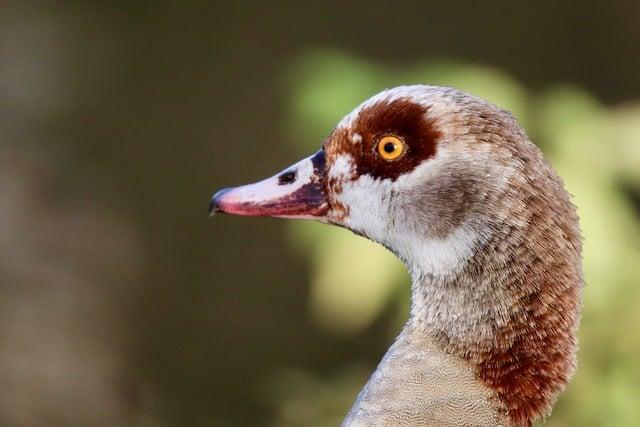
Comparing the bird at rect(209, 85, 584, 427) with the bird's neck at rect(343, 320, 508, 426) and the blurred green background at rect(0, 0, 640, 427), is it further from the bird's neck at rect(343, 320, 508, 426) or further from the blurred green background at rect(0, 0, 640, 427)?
the blurred green background at rect(0, 0, 640, 427)

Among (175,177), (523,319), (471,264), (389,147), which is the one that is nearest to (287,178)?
(389,147)

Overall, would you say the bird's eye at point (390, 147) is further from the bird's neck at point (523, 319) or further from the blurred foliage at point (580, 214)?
the blurred foliage at point (580, 214)

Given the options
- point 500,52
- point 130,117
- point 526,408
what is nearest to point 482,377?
point 526,408

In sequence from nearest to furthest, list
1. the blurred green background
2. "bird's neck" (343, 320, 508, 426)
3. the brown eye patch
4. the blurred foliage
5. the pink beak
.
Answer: "bird's neck" (343, 320, 508, 426), the brown eye patch, the pink beak, the blurred foliage, the blurred green background

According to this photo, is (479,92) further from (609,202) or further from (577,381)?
(577,381)

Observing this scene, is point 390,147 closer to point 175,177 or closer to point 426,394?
point 426,394

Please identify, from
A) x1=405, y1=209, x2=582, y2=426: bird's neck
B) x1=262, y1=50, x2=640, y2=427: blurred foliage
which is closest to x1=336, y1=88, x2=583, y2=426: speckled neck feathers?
x1=405, y1=209, x2=582, y2=426: bird's neck

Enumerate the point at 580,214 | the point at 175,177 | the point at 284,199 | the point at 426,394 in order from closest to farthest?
1. the point at 426,394
2. the point at 284,199
3. the point at 580,214
4. the point at 175,177

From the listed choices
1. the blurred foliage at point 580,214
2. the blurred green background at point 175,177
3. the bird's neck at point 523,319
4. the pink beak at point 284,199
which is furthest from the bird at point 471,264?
the blurred green background at point 175,177
